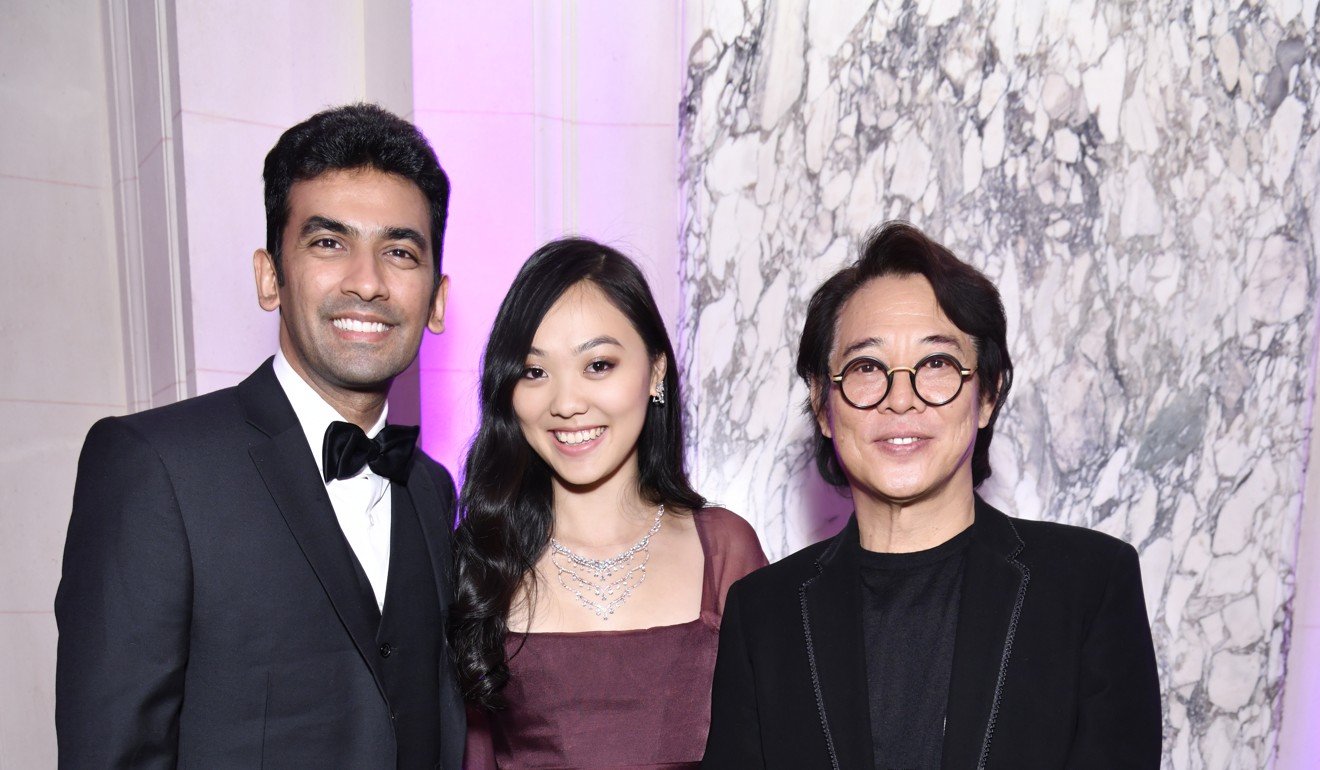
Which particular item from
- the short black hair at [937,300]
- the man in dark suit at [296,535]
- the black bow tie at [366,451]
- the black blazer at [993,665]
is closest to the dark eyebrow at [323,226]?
the man in dark suit at [296,535]

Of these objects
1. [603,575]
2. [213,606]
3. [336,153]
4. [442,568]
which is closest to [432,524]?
[442,568]

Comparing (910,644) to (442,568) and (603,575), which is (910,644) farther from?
(442,568)

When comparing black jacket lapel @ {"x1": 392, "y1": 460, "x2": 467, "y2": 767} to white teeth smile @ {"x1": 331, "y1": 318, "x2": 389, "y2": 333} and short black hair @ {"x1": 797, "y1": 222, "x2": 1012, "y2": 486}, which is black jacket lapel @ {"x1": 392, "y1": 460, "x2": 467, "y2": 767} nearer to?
white teeth smile @ {"x1": 331, "y1": 318, "x2": 389, "y2": 333}

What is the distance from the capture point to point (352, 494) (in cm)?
209

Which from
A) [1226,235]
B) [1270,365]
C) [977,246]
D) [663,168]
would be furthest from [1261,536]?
[663,168]

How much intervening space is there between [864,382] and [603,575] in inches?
35.4

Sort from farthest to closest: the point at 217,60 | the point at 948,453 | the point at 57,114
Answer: the point at 57,114
the point at 217,60
the point at 948,453

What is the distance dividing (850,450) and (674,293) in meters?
1.58

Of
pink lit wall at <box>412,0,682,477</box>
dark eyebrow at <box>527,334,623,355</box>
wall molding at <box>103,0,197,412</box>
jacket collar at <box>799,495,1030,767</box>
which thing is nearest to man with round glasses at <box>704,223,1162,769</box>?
jacket collar at <box>799,495,1030,767</box>

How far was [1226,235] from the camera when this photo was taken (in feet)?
9.88

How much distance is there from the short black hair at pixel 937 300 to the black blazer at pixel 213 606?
101 cm

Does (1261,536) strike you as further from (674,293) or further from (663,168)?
(663,168)

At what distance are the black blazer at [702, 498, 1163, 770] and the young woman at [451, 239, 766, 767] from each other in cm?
36

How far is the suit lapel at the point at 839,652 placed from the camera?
1794 millimetres
